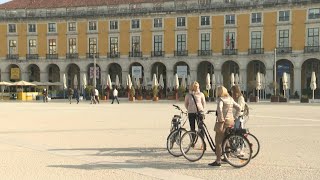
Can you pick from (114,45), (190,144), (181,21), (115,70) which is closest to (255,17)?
(181,21)

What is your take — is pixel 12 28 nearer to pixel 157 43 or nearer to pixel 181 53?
pixel 157 43

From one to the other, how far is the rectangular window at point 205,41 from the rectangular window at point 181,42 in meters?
2.33

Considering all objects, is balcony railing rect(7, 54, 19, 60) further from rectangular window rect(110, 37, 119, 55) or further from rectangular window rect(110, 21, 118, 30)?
rectangular window rect(110, 21, 118, 30)

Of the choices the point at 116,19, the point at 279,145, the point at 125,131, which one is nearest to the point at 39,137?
the point at 125,131

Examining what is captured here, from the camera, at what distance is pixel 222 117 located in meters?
9.98

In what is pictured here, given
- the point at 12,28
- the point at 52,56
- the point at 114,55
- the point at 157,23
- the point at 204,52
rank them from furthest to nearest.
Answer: the point at 12,28 → the point at 52,56 → the point at 114,55 → the point at 157,23 → the point at 204,52

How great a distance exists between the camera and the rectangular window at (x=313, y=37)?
55156 mm

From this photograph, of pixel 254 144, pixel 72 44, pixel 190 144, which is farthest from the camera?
pixel 72 44

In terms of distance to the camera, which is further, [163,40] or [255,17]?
[163,40]

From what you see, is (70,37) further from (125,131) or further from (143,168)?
(143,168)

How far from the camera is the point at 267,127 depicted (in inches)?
712

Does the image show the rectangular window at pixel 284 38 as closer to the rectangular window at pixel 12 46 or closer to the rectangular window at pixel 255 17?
the rectangular window at pixel 255 17

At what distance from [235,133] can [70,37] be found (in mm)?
58588

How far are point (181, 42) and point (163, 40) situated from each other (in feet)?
8.16
